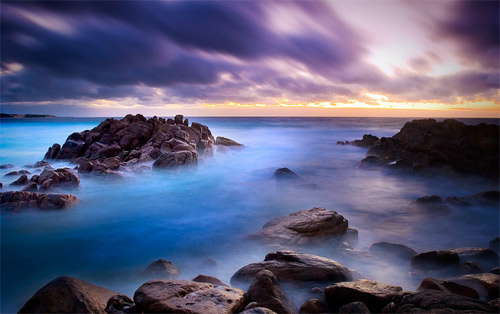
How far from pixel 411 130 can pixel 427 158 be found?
3.67 m

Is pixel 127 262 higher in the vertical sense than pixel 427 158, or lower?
lower

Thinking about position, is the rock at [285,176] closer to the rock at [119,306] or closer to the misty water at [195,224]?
the misty water at [195,224]

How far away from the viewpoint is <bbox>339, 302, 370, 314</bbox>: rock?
3.78 meters

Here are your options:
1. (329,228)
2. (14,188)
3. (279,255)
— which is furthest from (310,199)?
(14,188)

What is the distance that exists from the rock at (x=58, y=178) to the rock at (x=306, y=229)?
8232 mm

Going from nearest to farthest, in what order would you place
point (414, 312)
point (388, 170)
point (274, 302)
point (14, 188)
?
point (414, 312)
point (274, 302)
point (14, 188)
point (388, 170)

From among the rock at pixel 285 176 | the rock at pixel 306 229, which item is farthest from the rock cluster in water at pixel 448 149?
the rock at pixel 306 229

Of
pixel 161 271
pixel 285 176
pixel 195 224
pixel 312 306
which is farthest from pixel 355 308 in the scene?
pixel 285 176

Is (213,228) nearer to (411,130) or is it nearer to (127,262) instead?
(127,262)

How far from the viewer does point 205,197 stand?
1177cm

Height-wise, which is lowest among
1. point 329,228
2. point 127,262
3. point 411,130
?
point 127,262

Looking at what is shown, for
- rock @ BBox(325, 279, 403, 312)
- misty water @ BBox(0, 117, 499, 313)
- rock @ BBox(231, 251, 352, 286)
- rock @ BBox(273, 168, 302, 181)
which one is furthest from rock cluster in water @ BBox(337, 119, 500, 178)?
rock @ BBox(325, 279, 403, 312)

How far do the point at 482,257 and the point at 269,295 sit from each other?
5.34 metres

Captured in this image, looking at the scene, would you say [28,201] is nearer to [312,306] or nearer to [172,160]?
[172,160]
